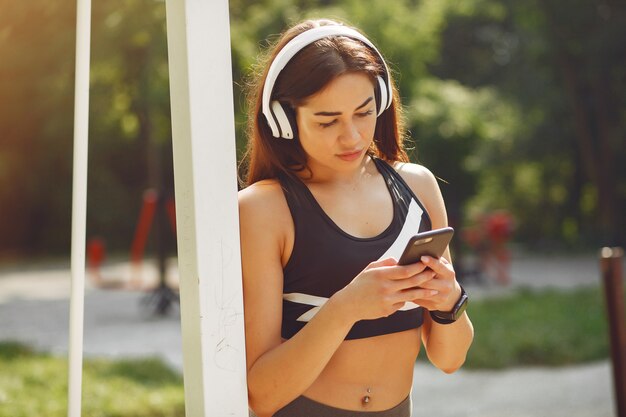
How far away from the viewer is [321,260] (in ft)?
4.96

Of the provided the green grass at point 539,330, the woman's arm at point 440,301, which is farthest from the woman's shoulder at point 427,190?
the green grass at point 539,330

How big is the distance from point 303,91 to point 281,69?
68 mm

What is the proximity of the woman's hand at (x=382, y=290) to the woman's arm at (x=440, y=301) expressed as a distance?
30 mm

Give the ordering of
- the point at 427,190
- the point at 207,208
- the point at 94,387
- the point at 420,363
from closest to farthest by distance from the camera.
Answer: the point at 207,208 → the point at 427,190 → the point at 94,387 → the point at 420,363

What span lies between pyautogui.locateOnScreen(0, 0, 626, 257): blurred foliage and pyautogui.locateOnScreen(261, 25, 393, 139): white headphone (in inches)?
237

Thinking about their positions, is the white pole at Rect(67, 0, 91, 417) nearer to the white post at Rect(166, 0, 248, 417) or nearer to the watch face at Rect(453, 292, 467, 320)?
the white post at Rect(166, 0, 248, 417)

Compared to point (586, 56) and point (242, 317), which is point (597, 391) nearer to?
point (242, 317)

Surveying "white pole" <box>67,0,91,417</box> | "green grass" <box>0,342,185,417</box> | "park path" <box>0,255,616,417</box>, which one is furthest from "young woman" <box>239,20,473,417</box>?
"park path" <box>0,255,616,417</box>

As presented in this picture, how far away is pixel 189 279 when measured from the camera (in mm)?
1323

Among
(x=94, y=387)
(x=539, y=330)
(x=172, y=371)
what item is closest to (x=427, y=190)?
(x=94, y=387)

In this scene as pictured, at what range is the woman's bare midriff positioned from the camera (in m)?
1.55

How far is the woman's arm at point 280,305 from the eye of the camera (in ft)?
4.52

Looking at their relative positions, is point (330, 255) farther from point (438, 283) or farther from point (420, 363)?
point (420, 363)

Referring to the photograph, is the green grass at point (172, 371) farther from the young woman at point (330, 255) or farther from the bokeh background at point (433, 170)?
the young woman at point (330, 255)
